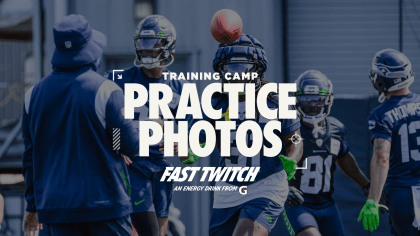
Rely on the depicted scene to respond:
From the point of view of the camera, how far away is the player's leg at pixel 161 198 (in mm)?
4430

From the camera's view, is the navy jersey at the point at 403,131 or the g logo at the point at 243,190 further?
the navy jersey at the point at 403,131

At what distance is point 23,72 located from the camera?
28.1ft

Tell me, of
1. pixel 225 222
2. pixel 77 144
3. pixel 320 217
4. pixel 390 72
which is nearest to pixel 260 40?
pixel 390 72

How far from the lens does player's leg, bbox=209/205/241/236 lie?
368cm

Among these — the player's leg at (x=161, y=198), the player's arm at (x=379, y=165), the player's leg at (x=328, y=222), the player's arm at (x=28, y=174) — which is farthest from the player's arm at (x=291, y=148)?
the player's arm at (x=28, y=174)

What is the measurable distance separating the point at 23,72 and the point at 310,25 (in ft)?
18.7

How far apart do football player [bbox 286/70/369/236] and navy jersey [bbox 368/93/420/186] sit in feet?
1.61

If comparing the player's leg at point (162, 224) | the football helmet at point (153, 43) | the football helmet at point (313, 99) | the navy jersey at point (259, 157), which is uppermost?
the football helmet at point (153, 43)

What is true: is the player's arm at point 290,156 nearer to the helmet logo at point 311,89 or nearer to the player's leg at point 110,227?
the helmet logo at point 311,89

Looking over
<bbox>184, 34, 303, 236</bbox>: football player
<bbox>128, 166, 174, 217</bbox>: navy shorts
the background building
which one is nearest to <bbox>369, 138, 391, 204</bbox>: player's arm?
<bbox>184, 34, 303, 236</bbox>: football player

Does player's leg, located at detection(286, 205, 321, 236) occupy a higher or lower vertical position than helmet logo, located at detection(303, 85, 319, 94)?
lower

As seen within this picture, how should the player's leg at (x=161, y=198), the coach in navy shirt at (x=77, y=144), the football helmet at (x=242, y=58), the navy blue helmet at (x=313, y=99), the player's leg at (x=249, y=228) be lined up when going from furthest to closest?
the navy blue helmet at (x=313, y=99) → the player's leg at (x=161, y=198) → the football helmet at (x=242, y=58) → the player's leg at (x=249, y=228) → the coach in navy shirt at (x=77, y=144)

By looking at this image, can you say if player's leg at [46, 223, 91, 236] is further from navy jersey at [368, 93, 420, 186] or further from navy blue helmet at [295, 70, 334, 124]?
navy jersey at [368, 93, 420, 186]

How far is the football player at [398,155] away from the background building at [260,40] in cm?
160
